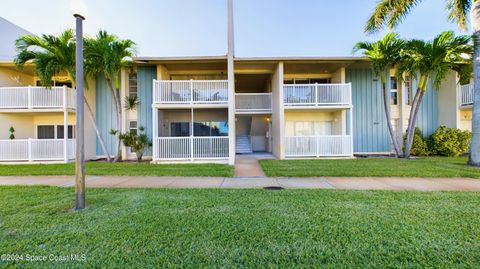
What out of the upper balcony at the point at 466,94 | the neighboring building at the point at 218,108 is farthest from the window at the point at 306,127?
the upper balcony at the point at 466,94

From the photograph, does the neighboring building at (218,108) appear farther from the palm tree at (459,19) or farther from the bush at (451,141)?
the palm tree at (459,19)

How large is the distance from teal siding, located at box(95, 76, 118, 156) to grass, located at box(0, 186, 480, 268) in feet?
27.2

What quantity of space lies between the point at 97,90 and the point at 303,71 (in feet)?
41.0

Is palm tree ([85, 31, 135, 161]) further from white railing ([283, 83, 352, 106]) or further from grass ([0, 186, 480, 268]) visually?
white railing ([283, 83, 352, 106])

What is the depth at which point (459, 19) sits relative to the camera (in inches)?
383

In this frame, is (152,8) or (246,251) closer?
(246,251)

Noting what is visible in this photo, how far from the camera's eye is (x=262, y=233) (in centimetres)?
327

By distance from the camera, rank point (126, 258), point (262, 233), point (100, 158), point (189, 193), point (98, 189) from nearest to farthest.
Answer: point (126, 258) → point (262, 233) → point (189, 193) → point (98, 189) → point (100, 158)

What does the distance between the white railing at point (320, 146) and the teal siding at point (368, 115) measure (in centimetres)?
239

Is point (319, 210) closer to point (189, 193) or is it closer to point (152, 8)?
point (189, 193)

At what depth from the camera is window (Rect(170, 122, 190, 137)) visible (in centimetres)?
1388

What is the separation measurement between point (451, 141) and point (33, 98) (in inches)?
885

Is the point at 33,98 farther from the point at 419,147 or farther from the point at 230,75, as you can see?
the point at 419,147

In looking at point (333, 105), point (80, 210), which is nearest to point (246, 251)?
point (80, 210)
